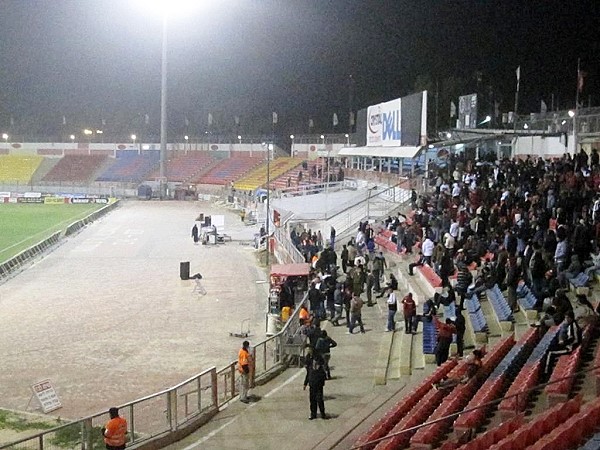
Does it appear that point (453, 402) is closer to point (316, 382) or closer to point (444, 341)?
point (316, 382)

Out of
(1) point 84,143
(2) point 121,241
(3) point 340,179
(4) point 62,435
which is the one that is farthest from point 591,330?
(1) point 84,143

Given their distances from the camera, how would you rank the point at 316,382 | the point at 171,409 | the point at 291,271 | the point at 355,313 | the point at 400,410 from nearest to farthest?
the point at 400,410
the point at 316,382
the point at 171,409
the point at 355,313
the point at 291,271

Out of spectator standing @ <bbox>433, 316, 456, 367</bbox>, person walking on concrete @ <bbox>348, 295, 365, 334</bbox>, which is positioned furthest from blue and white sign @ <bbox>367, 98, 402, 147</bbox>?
spectator standing @ <bbox>433, 316, 456, 367</bbox>

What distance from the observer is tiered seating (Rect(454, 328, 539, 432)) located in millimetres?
9438

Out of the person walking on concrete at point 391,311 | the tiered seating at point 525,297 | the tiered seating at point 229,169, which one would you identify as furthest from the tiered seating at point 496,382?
the tiered seating at point 229,169

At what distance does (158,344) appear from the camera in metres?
19.8

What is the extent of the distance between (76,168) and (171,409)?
81212mm

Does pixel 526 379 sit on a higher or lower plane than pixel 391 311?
higher

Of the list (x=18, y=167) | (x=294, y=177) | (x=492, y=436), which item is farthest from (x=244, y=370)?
(x=18, y=167)

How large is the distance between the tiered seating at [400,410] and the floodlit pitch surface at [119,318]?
20.8 ft

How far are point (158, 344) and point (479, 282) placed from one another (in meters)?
8.21

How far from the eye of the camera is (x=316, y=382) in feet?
41.1

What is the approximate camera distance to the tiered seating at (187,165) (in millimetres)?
83250

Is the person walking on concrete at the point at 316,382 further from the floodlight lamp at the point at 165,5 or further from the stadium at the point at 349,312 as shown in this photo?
the floodlight lamp at the point at 165,5
